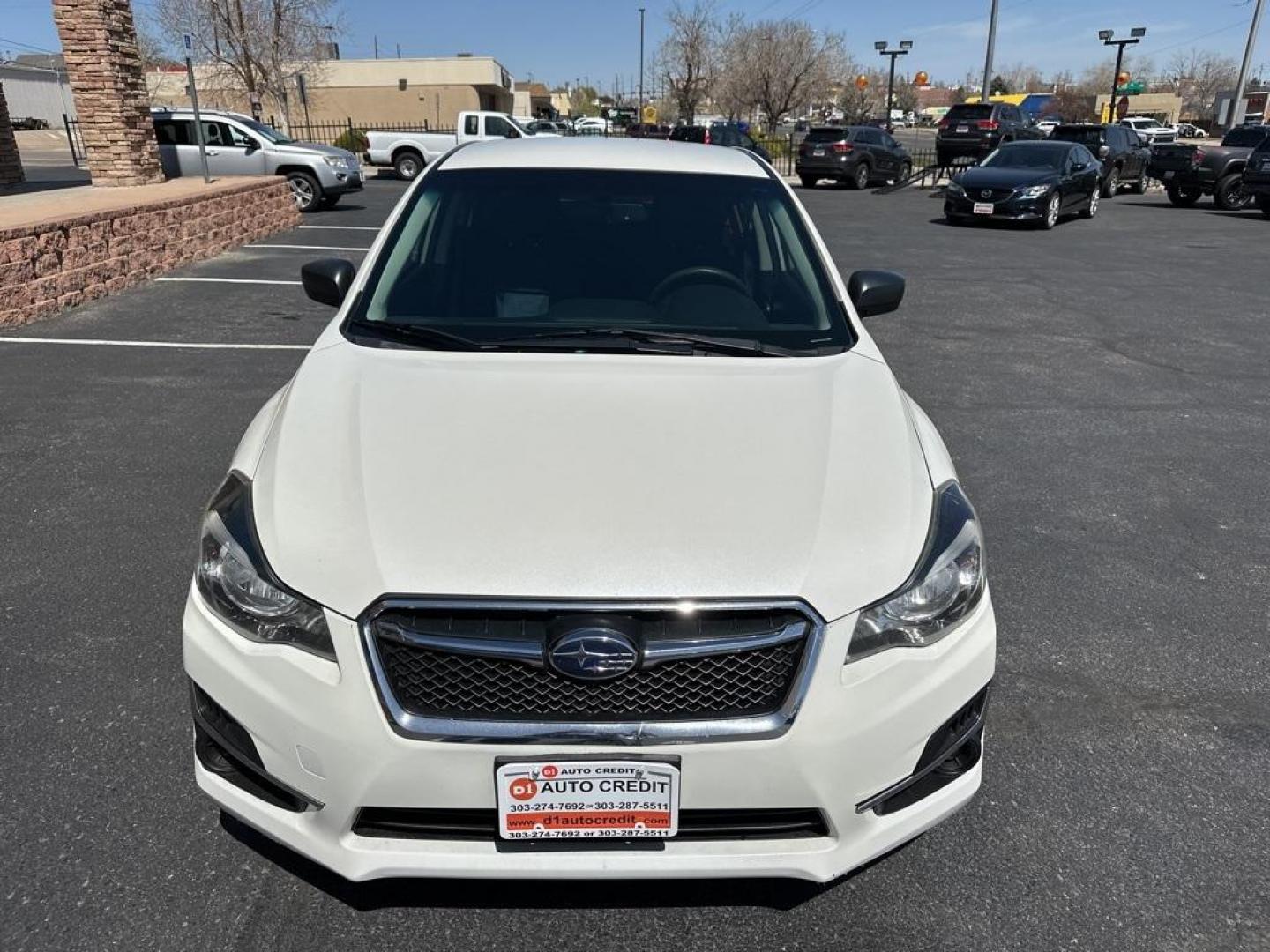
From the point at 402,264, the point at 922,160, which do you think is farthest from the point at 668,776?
the point at 922,160

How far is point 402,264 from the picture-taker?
3.20 m

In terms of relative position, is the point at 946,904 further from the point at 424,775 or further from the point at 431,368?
the point at 431,368

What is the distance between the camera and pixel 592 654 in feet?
6.04

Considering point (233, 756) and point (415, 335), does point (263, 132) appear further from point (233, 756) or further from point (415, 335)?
point (233, 756)

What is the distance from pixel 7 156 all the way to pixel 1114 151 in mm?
24434

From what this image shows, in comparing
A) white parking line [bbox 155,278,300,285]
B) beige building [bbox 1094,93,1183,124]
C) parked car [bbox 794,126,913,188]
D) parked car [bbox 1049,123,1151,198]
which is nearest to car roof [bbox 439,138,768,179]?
white parking line [bbox 155,278,300,285]

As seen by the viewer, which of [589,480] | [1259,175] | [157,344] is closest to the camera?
[589,480]

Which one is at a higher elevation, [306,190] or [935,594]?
[935,594]

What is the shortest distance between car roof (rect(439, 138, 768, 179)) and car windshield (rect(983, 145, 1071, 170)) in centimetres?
1611

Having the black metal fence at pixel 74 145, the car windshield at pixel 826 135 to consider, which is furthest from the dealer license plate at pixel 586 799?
the car windshield at pixel 826 135

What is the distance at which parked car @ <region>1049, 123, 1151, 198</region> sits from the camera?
22.8m

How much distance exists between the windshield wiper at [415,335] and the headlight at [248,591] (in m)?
0.78

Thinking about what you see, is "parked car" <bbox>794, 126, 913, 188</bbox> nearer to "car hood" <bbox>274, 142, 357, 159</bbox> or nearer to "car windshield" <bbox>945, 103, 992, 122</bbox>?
"car windshield" <bbox>945, 103, 992, 122</bbox>

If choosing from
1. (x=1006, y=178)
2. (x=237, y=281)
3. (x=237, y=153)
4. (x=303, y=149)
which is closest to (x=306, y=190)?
(x=303, y=149)
